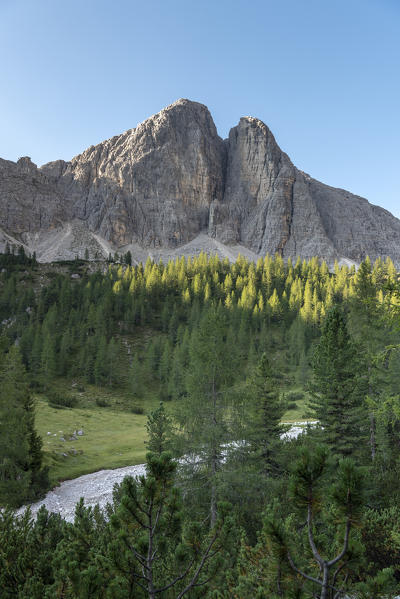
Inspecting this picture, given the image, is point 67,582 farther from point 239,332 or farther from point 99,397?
point 239,332

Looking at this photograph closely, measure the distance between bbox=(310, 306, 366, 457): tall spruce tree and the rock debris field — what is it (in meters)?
4.63

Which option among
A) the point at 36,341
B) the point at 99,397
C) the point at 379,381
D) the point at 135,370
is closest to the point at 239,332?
the point at 135,370

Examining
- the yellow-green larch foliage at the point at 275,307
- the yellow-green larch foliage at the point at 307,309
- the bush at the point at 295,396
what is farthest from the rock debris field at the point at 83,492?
the yellow-green larch foliage at the point at 275,307

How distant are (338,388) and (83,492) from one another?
1906cm

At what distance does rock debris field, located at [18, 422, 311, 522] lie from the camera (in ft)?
68.5

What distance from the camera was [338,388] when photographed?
19172 millimetres

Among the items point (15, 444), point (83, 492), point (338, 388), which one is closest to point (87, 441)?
point (83, 492)

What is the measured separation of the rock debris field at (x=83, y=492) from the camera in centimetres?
2088

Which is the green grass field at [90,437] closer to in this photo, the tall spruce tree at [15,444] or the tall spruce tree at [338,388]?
the tall spruce tree at [15,444]

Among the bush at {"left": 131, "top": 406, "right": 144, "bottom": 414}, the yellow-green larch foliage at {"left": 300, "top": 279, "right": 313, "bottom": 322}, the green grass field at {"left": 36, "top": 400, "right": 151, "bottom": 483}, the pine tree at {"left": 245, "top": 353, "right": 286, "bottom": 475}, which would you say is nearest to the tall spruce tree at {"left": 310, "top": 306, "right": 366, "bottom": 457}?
the pine tree at {"left": 245, "top": 353, "right": 286, "bottom": 475}

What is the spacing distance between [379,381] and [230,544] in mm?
22020

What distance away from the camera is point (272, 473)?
18.7 meters

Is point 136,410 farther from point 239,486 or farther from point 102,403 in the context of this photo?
point 239,486

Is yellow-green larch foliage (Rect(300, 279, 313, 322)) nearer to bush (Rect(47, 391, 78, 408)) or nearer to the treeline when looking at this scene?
the treeline
